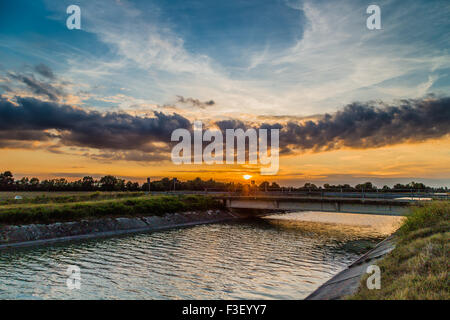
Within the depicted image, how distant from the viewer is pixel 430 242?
55.1 ft

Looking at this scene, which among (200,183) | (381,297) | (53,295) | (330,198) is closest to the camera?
(381,297)

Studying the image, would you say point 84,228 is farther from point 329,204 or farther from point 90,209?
point 329,204

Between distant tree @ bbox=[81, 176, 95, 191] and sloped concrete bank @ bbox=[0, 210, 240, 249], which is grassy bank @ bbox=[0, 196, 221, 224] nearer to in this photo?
sloped concrete bank @ bbox=[0, 210, 240, 249]

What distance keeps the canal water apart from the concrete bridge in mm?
9572

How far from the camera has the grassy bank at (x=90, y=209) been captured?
35406 millimetres

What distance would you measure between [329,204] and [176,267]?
37.1 meters

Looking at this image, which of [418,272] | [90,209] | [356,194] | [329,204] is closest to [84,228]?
[90,209]

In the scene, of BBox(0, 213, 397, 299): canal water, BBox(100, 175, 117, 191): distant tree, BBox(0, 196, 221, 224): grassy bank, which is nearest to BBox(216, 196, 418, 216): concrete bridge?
BBox(0, 213, 397, 299): canal water

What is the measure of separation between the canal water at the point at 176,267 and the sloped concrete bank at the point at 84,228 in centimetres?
287

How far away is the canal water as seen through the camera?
1772 cm

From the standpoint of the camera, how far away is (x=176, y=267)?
78.5 ft
